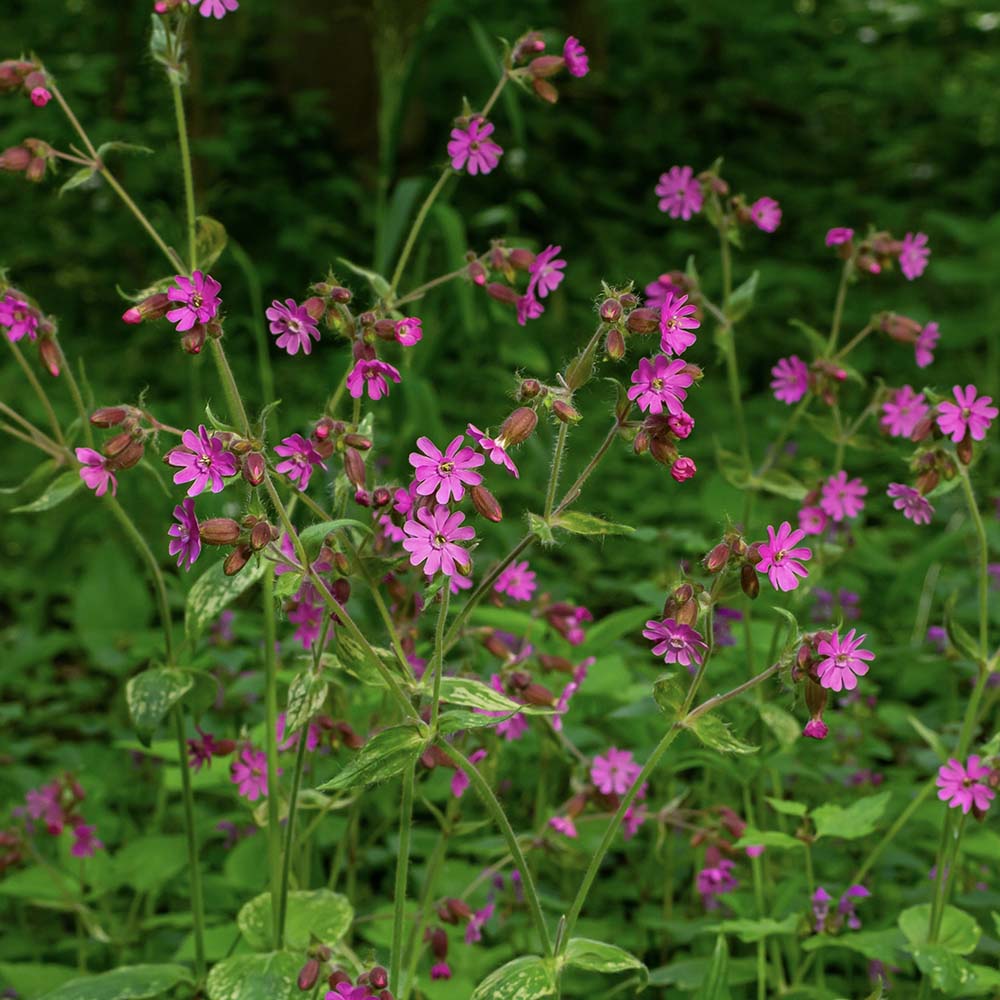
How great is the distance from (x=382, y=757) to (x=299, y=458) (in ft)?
1.32

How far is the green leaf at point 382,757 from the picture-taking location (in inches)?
57.4

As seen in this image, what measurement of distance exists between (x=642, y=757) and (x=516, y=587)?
1.78 ft

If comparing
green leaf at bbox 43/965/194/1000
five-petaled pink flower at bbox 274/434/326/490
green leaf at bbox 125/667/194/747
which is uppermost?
five-petaled pink flower at bbox 274/434/326/490

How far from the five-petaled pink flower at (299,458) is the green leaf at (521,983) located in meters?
0.67

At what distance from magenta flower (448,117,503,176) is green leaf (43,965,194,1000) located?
4.32 feet

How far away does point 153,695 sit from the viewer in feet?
6.27

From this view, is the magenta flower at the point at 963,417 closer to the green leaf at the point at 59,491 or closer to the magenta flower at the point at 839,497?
the magenta flower at the point at 839,497

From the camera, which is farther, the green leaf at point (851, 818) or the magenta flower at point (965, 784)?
the green leaf at point (851, 818)

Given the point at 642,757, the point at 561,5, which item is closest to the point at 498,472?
the point at 642,757

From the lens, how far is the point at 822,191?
7.17 m

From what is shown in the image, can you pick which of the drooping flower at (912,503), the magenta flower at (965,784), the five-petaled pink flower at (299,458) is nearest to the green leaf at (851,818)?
the magenta flower at (965,784)

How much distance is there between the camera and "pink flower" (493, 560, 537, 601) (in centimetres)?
201

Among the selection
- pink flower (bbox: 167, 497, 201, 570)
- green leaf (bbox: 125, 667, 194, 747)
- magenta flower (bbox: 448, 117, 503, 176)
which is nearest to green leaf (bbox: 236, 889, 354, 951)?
green leaf (bbox: 125, 667, 194, 747)

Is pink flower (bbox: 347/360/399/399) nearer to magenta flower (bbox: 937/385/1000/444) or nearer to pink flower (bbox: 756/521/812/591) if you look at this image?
pink flower (bbox: 756/521/812/591)
